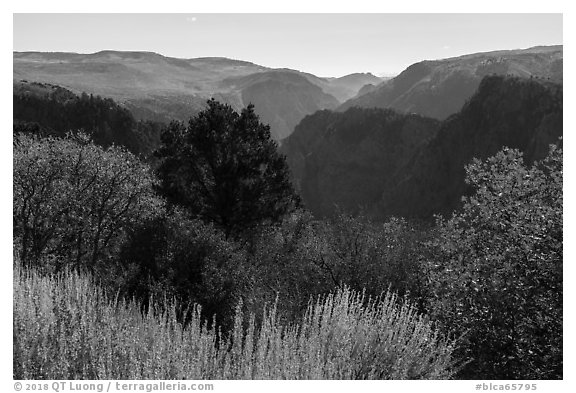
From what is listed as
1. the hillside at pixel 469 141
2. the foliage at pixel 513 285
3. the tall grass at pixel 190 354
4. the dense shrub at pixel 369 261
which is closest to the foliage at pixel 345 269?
the dense shrub at pixel 369 261

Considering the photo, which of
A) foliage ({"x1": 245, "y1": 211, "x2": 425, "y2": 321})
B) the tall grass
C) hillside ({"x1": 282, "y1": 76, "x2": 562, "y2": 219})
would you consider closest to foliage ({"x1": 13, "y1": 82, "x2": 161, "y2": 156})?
hillside ({"x1": 282, "y1": 76, "x2": 562, "y2": 219})

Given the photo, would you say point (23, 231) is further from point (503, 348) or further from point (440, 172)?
point (440, 172)

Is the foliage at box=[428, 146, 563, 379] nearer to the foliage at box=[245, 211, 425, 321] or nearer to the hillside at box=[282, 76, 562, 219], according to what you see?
the foliage at box=[245, 211, 425, 321]

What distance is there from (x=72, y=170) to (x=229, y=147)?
9391mm

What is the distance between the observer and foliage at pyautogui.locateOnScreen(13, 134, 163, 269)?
80.3 ft

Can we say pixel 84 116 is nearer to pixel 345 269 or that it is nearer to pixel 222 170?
pixel 222 170

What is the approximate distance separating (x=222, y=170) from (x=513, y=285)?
63.6ft

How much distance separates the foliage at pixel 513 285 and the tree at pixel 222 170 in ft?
52.8

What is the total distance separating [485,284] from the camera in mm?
11469

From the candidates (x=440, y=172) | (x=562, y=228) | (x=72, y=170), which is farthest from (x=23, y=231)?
(x=440, y=172)

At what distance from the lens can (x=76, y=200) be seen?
27.8 meters

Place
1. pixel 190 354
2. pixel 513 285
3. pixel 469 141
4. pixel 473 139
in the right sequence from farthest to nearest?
pixel 469 141, pixel 473 139, pixel 513 285, pixel 190 354

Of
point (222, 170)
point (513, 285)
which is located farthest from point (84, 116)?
point (513, 285)
